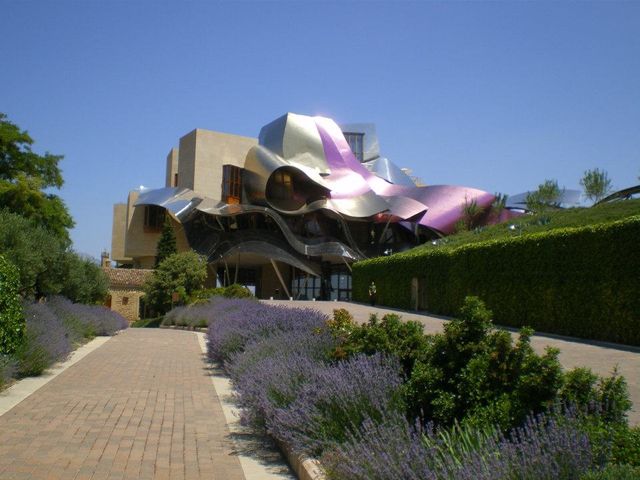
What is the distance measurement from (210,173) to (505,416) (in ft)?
173

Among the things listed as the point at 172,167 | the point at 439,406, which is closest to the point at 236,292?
the point at 439,406

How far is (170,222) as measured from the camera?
5103 centimetres

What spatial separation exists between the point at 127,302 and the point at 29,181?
15.9 meters

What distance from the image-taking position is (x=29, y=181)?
28.4 meters

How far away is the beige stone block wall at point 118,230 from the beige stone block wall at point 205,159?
1158cm

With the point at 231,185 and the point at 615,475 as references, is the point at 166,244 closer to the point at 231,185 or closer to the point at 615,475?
the point at 231,185

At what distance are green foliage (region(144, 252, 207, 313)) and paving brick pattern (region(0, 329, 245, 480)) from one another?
2569cm

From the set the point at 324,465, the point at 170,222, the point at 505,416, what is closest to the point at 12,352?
the point at 324,465

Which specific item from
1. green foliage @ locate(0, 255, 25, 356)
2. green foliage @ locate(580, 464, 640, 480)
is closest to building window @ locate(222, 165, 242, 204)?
green foliage @ locate(0, 255, 25, 356)

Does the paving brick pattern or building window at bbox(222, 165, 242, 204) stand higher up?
building window at bbox(222, 165, 242, 204)

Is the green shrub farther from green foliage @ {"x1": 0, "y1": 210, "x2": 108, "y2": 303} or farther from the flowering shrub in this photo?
the flowering shrub

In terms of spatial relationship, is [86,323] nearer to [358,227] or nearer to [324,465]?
[324,465]

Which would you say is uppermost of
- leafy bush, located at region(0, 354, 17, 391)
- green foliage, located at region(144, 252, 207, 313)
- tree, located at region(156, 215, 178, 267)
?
tree, located at region(156, 215, 178, 267)

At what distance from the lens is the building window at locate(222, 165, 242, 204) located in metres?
52.8
